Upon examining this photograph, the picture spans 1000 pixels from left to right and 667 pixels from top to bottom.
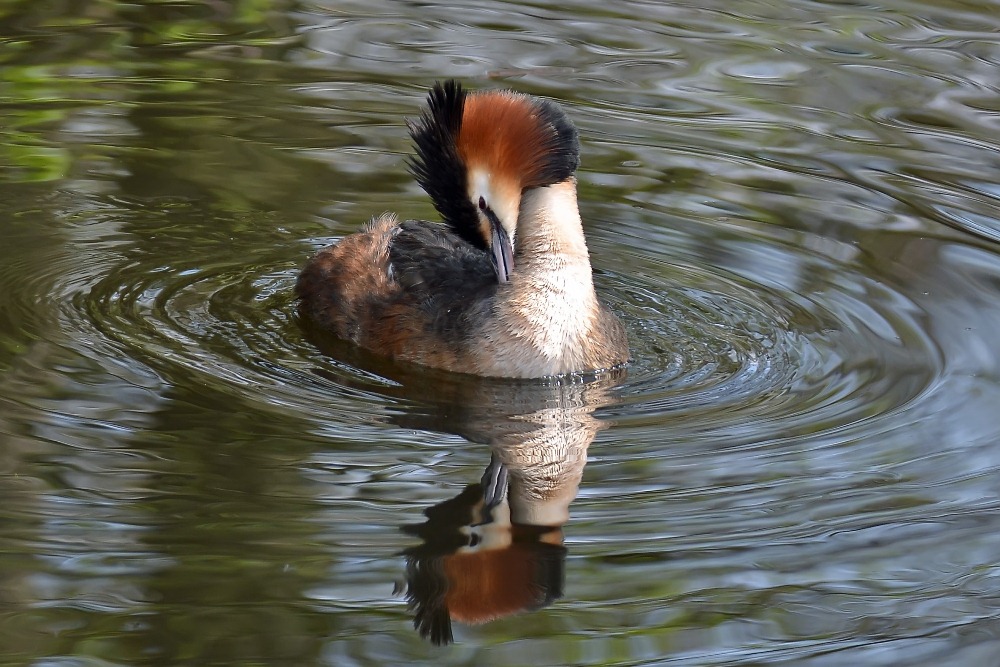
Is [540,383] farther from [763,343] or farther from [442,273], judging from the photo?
[763,343]

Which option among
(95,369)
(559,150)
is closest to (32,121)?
(95,369)

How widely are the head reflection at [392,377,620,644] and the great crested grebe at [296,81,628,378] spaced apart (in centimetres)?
19

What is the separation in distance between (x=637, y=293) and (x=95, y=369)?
2.90 meters

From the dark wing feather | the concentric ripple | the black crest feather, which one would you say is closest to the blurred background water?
the concentric ripple

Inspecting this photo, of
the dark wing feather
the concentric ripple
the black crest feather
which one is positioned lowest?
the concentric ripple

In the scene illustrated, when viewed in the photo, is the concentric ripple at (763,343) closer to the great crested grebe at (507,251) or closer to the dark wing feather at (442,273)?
the great crested grebe at (507,251)

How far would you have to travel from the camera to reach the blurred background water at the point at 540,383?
15.8 feet

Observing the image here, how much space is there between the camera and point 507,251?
6.86m

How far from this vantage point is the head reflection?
4898mm

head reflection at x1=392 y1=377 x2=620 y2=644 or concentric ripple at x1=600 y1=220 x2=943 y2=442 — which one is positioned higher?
concentric ripple at x1=600 y1=220 x2=943 y2=442

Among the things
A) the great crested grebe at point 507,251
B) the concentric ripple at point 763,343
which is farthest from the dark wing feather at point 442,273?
the concentric ripple at point 763,343

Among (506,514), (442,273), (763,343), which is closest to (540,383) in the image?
(442,273)

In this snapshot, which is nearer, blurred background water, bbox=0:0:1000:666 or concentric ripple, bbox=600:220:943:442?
blurred background water, bbox=0:0:1000:666

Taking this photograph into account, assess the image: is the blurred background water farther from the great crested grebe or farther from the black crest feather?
the black crest feather
